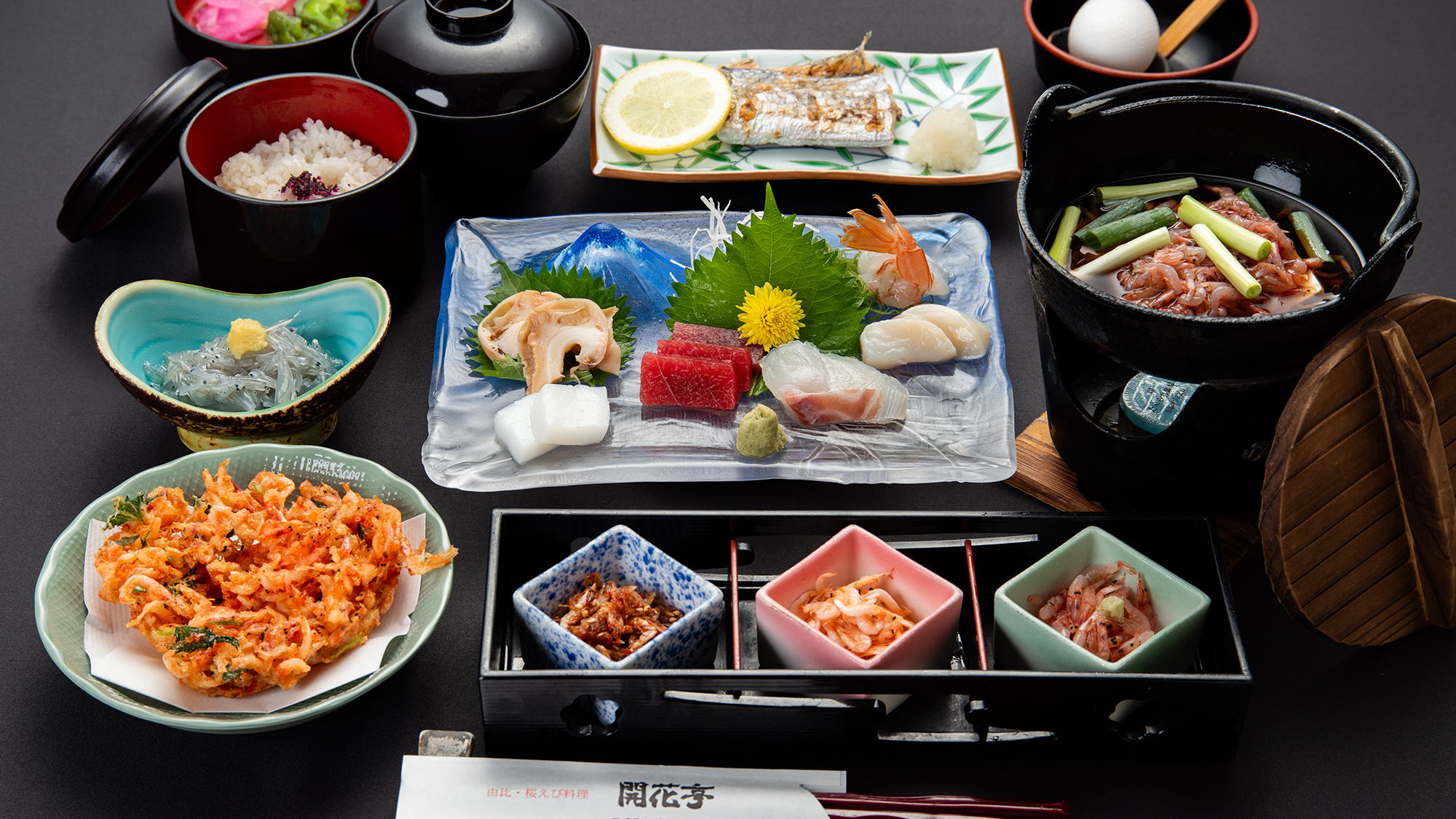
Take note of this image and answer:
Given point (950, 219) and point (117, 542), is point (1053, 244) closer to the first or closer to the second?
point (950, 219)

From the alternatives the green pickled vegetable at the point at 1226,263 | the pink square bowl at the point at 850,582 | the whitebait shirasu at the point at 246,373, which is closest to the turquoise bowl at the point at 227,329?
the whitebait shirasu at the point at 246,373

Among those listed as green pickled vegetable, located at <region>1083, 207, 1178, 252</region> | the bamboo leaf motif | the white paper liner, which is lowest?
the white paper liner

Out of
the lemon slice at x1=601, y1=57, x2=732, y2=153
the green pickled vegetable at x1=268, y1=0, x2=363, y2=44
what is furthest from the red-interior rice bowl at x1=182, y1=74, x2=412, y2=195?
the lemon slice at x1=601, y1=57, x2=732, y2=153

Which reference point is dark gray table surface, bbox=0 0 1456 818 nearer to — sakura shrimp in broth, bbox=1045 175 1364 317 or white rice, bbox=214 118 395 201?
white rice, bbox=214 118 395 201

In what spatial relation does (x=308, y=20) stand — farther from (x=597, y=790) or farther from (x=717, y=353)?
(x=597, y=790)

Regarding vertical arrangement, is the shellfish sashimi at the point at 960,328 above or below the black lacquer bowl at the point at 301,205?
below

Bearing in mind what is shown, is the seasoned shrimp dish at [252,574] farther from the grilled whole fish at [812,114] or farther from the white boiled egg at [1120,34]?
the white boiled egg at [1120,34]

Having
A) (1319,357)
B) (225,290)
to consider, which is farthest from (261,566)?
(1319,357)
